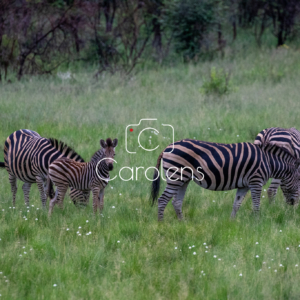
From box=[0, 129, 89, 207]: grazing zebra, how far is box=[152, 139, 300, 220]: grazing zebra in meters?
1.37

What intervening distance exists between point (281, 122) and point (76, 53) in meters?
13.5

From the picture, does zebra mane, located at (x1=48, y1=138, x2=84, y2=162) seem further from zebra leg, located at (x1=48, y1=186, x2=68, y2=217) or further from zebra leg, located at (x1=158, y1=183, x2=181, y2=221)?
zebra leg, located at (x1=158, y1=183, x2=181, y2=221)

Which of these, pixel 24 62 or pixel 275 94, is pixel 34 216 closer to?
pixel 275 94

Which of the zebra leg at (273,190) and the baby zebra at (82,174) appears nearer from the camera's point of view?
the baby zebra at (82,174)

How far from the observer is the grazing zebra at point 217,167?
5855 mm

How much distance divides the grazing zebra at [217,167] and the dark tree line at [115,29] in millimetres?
12158

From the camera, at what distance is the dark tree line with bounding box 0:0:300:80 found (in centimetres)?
1741

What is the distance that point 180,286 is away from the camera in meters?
4.06

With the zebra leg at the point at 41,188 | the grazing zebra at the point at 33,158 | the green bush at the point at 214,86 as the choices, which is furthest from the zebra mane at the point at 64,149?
the green bush at the point at 214,86

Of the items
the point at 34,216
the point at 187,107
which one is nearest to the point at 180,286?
the point at 34,216

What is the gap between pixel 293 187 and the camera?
20.9 ft

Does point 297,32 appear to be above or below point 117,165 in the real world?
above

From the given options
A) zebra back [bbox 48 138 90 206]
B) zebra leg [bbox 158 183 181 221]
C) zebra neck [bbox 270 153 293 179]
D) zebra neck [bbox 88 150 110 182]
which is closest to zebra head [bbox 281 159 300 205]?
zebra neck [bbox 270 153 293 179]

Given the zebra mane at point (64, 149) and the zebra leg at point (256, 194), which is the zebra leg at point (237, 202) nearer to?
the zebra leg at point (256, 194)
